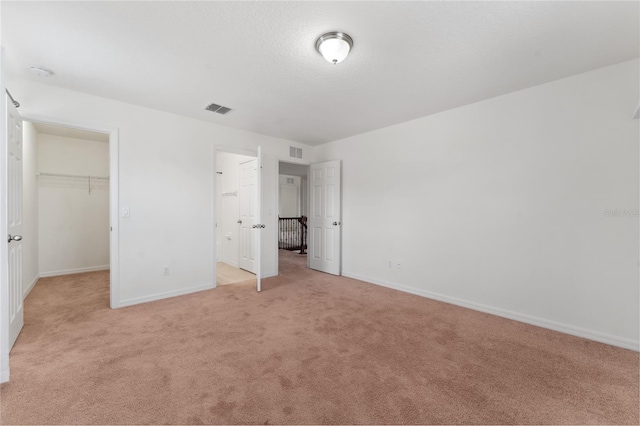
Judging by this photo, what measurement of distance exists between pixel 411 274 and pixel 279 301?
191 cm

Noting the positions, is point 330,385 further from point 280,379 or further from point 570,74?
point 570,74

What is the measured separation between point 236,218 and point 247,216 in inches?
19.1

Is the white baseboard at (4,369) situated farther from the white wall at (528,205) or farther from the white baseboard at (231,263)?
the white wall at (528,205)

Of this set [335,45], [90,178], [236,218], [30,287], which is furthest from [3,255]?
[90,178]

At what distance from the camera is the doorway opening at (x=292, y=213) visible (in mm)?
7445

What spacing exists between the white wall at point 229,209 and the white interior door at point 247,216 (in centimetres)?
14

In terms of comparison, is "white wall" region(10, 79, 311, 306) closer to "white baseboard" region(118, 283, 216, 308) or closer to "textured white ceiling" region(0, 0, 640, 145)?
"white baseboard" region(118, 283, 216, 308)

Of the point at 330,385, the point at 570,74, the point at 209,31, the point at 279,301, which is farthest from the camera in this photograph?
the point at 279,301

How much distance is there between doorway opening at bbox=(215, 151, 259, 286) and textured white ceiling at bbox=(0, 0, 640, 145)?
6.38 ft

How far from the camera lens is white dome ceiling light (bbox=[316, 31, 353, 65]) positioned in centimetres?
201

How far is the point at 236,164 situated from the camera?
545 centimetres

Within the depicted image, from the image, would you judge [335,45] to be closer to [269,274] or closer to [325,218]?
[325,218]

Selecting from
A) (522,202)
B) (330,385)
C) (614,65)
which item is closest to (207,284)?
(330,385)

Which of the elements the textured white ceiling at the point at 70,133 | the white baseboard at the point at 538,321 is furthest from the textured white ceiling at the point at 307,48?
the white baseboard at the point at 538,321
